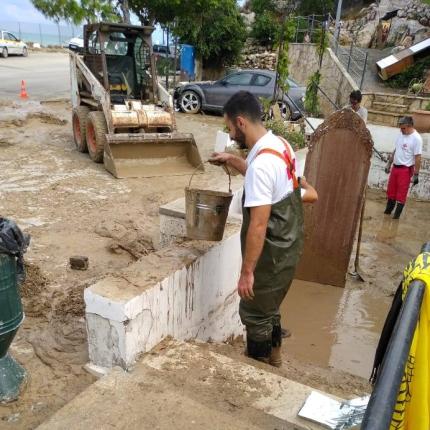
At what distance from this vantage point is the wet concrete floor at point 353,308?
172 inches

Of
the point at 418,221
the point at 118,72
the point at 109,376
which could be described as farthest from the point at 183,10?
the point at 109,376

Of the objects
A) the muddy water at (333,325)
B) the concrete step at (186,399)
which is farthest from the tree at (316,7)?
the concrete step at (186,399)

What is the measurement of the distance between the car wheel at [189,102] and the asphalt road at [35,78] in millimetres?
4682

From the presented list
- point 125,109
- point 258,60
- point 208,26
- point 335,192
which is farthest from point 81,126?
point 258,60

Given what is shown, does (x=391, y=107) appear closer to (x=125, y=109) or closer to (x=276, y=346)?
(x=125, y=109)

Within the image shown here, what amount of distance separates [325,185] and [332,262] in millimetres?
972

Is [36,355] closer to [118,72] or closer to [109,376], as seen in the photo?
[109,376]

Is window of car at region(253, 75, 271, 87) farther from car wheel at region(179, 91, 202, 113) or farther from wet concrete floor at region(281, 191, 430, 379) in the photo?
wet concrete floor at region(281, 191, 430, 379)

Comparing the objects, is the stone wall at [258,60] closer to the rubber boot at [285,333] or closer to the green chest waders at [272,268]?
the rubber boot at [285,333]

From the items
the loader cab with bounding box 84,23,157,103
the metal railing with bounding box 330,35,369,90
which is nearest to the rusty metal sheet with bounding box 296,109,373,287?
the loader cab with bounding box 84,23,157,103

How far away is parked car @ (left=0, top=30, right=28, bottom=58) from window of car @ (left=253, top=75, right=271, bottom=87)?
2008cm

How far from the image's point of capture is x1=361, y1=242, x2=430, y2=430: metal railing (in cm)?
98

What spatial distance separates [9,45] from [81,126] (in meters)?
22.4

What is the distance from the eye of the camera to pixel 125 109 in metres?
8.59
